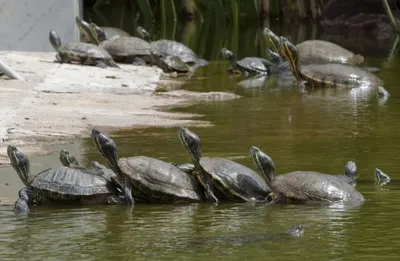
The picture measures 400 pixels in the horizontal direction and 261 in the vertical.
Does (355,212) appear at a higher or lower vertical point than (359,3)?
lower

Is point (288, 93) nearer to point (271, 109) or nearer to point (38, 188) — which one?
point (271, 109)

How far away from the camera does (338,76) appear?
39.9ft

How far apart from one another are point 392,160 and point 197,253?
9.17ft

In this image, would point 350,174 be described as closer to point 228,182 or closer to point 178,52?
point 228,182

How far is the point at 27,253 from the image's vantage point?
4.85 m

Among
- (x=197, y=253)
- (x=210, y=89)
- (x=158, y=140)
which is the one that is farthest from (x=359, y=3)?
(x=197, y=253)

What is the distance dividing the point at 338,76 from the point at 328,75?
0.12m

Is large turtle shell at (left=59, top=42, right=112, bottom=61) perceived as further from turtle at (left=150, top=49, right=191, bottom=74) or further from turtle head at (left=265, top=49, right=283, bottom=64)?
turtle head at (left=265, top=49, right=283, bottom=64)

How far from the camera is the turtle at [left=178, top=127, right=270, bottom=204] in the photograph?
6.01 meters

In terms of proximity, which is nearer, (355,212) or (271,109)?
(355,212)

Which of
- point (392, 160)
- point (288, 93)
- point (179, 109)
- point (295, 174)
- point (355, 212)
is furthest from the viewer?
point (288, 93)

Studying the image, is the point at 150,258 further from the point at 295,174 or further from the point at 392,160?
the point at 392,160

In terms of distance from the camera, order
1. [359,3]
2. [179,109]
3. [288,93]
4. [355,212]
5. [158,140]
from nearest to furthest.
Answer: [355,212] < [158,140] < [179,109] < [288,93] < [359,3]

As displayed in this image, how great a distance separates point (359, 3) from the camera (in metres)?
21.1
